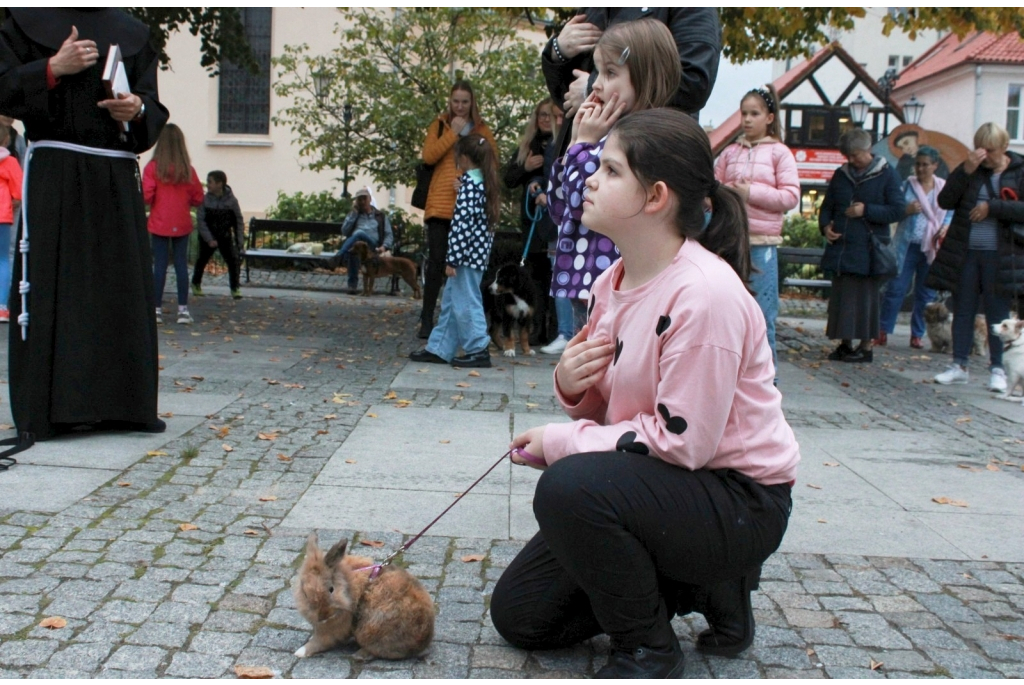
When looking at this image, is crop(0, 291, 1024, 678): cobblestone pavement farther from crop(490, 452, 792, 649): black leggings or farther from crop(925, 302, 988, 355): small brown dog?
crop(925, 302, 988, 355): small brown dog

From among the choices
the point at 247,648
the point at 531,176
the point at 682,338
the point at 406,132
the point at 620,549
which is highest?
the point at 406,132

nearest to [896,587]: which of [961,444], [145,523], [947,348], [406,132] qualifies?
[145,523]

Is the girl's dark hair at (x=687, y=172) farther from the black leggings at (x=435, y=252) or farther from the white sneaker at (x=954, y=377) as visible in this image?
the white sneaker at (x=954, y=377)

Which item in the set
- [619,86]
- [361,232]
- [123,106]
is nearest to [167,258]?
[361,232]

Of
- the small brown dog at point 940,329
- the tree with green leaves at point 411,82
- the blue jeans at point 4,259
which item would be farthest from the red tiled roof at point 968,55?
the blue jeans at point 4,259

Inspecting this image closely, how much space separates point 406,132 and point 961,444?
1263cm

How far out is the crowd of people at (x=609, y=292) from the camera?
2748 millimetres

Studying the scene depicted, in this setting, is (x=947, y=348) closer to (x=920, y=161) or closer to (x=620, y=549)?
(x=920, y=161)

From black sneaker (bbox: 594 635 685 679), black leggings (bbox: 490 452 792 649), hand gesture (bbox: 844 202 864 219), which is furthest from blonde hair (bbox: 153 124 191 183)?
black sneaker (bbox: 594 635 685 679)

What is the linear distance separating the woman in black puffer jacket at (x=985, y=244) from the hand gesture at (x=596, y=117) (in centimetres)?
620

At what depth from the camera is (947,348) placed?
12273 millimetres

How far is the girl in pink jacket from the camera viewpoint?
8172 mm

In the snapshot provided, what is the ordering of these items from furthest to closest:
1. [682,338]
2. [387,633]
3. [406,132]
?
[406,132]
[387,633]
[682,338]

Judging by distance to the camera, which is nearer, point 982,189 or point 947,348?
point 982,189
